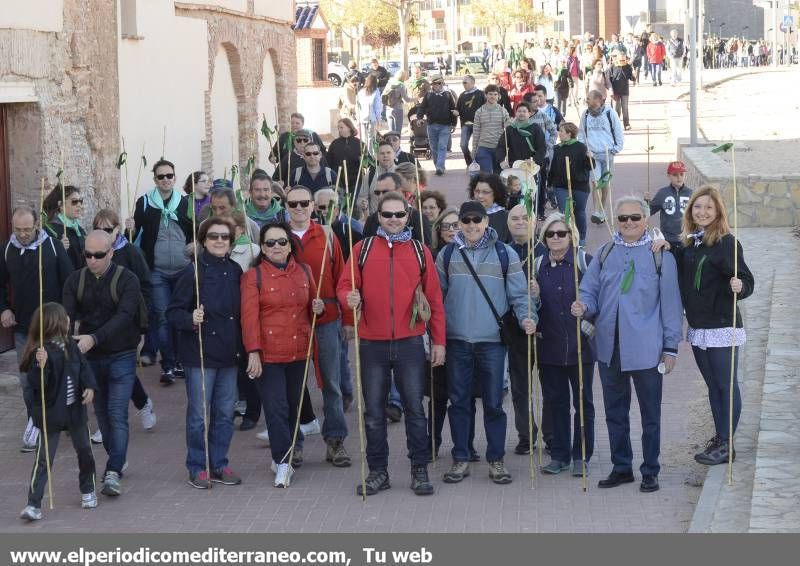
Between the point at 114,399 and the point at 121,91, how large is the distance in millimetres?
6627

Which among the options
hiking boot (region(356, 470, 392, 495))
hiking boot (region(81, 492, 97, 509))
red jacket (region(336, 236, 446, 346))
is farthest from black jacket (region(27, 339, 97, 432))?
hiking boot (region(356, 470, 392, 495))

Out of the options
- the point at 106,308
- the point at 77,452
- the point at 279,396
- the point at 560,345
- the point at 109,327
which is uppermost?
the point at 106,308

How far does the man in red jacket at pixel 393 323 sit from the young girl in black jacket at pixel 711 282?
59.5 inches

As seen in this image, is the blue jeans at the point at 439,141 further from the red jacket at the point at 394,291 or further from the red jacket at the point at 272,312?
the red jacket at the point at 394,291

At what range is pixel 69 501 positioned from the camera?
8734 mm

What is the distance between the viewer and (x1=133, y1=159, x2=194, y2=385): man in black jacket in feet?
38.2

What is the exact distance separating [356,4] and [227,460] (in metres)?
63.8

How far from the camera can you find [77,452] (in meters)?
8.43

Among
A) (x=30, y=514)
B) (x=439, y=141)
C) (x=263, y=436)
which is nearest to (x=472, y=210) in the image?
(x=263, y=436)

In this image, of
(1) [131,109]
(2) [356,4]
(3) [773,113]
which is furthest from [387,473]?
(2) [356,4]

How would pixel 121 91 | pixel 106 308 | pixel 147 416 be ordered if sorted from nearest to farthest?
pixel 106 308 → pixel 147 416 → pixel 121 91

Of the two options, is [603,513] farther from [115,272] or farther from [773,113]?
[773,113]

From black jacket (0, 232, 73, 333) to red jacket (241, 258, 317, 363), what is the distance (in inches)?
77.1

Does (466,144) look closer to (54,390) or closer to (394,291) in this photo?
(394,291)
